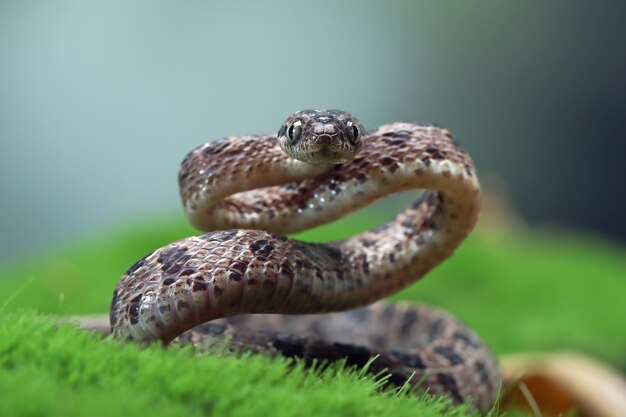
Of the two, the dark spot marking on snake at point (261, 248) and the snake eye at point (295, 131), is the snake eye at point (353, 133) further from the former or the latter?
the dark spot marking on snake at point (261, 248)

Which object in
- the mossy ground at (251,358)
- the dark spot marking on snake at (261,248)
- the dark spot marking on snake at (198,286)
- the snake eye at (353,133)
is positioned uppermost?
the snake eye at (353,133)

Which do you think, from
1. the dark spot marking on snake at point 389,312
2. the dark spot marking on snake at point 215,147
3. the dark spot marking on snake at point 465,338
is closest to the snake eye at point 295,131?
the dark spot marking on snake at point 215,147

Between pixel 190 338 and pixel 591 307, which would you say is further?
pixel 591 307

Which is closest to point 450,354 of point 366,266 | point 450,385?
point 450,385

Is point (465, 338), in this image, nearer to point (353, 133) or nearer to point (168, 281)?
point (353, 133)

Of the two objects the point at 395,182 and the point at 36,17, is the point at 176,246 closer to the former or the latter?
the point at 395,182

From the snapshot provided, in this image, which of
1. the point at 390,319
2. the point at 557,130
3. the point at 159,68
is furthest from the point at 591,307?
the point at 159,68
